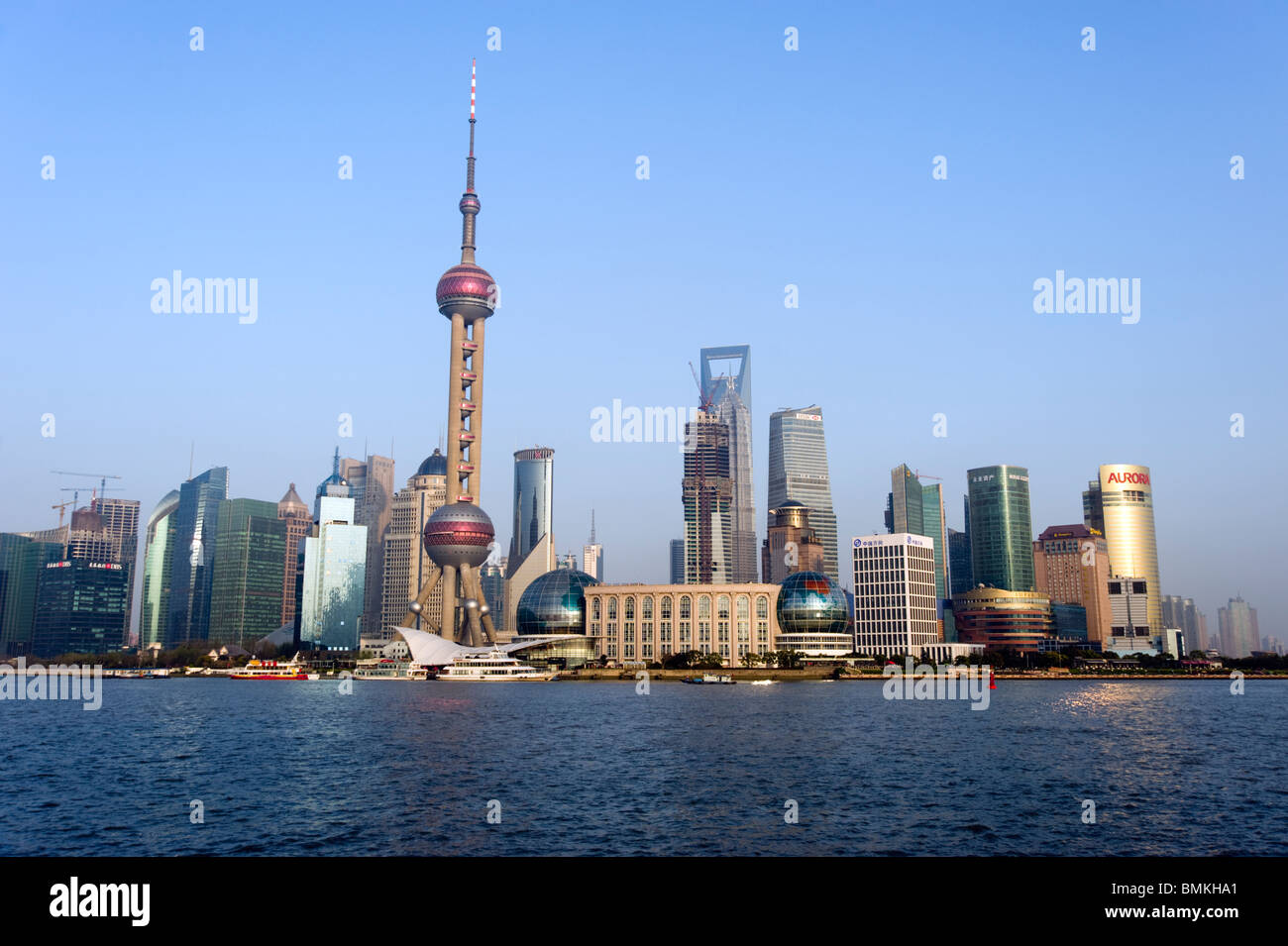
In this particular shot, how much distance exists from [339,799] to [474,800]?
25.3 ft

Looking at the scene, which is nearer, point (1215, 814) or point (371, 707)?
point (1215, 814)

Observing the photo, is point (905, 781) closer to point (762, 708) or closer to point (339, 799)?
point (339, 799)

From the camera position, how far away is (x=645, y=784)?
57938mm

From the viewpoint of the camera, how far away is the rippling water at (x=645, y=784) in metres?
42.2

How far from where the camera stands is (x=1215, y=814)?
4972 cm

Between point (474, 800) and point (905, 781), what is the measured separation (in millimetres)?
26489

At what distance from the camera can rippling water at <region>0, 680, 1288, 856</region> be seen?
42156mm
